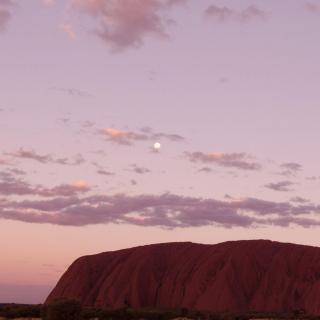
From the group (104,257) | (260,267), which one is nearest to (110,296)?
(104,257)

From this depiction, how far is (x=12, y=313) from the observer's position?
2296 inches

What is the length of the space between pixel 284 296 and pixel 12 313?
48438 mm

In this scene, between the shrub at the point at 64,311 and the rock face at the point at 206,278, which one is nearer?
the shrub at the point at 64,311

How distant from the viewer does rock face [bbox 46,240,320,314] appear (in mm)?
95312

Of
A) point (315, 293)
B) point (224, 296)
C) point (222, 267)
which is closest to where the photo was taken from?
point (315, 293)

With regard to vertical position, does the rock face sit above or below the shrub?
above

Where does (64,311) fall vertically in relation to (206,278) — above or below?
below

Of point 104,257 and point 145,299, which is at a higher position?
point 104,257

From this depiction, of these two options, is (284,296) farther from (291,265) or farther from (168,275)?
(168,275)

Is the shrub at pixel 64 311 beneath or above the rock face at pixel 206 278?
beneath

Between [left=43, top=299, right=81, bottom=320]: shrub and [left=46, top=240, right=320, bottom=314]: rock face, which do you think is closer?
[left=43, top=299, right=81, bottom=320]: shrub

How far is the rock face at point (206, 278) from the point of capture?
9531 cm

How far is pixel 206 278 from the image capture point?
102875 mm

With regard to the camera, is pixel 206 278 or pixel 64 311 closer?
pixel 64 311
